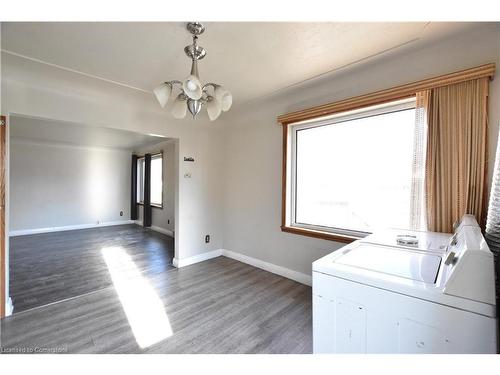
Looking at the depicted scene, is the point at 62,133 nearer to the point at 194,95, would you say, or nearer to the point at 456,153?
the point at 194,95

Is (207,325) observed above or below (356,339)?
below

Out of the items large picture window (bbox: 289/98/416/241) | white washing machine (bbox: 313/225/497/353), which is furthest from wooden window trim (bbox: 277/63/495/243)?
white washing machine (bbox: 313/225/497/353)

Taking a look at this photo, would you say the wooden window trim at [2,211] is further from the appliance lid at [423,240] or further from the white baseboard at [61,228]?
the white baseboard at [61,228]

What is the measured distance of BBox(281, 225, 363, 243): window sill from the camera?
7.45ft

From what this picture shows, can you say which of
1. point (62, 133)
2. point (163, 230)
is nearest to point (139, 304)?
point (163, 230)

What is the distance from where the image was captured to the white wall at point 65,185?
517cm

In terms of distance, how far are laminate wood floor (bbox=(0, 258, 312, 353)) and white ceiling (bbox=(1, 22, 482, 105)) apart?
7.56ft

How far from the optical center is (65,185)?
579 centimetres

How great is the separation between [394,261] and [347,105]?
5.53 ft

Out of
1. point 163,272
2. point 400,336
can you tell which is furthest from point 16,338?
point 400,336

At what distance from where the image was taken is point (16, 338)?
5.56 feet

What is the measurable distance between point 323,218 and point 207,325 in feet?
5.65

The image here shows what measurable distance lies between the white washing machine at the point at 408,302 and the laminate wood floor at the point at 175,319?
887 millimetres
